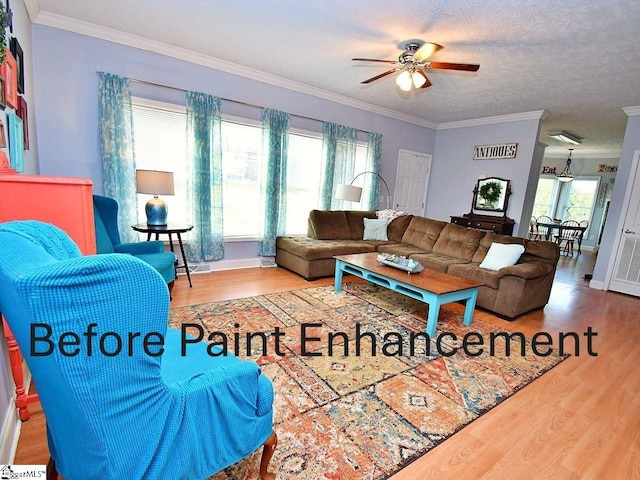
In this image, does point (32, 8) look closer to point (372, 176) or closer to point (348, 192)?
point (348, 192)

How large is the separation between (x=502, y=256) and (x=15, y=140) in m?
4.38

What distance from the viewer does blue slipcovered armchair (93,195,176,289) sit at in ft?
8.95

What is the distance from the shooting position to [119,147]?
3.39 meters

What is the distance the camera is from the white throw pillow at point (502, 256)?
3.48 metres

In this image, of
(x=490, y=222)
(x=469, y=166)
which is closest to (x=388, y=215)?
(x=490, y=222)

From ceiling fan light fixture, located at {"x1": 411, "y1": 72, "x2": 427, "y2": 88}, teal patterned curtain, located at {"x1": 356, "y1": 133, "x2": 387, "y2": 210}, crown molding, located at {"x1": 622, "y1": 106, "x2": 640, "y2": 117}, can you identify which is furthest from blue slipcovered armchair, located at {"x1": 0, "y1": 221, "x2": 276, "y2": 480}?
crown molding, located at {"x1": 622, "y1": 106, "x2": 640, "y2": 117}

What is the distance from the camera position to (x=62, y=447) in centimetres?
87

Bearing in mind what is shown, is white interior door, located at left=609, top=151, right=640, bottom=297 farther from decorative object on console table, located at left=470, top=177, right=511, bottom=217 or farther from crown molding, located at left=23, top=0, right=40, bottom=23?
crown molding, located at left=23, top=0, right=40, bottom=23

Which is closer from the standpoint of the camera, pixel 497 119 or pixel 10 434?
pixel 10 434

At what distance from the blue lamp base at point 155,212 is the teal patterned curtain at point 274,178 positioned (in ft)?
4.62

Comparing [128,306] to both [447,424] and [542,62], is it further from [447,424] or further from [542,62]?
[542,62]

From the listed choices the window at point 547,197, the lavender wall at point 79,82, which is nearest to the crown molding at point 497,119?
the lavender wall at point 79,82

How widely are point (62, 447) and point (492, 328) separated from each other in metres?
3.22

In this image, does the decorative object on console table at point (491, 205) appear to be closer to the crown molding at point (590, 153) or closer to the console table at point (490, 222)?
the console table at point (490, 222)
